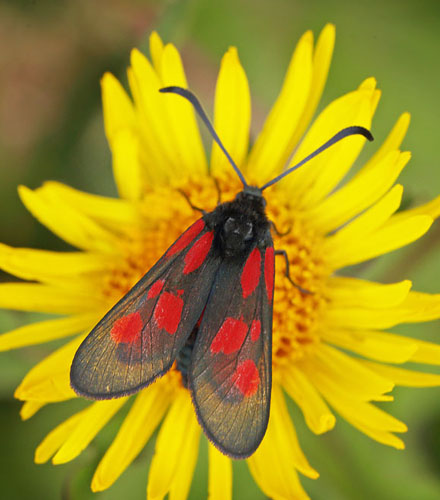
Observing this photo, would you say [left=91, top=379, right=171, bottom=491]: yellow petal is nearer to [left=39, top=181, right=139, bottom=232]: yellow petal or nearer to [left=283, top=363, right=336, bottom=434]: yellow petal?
[left=283, top=363, right=336, bottom=434]: yellow petal

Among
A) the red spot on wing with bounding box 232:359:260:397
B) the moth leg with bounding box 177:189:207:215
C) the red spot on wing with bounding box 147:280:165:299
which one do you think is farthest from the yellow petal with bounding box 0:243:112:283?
the red spot on wing with bounding box 232:359:260:397

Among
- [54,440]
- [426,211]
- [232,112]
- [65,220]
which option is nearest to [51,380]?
[54,440]

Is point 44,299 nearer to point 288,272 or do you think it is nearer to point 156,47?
point 288,272

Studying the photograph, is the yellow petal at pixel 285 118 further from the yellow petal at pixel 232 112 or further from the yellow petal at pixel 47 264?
the yellow petal at pixel 47 264

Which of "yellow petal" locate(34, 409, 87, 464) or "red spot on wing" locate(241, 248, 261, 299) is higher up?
"red spot on wing" locate(241, 248, 261, 299)

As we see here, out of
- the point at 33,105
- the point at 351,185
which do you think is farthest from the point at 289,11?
the point at 351,185

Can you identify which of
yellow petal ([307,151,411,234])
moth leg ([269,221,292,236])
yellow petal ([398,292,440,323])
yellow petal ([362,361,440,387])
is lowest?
yellow petal ([362,361,440,387])
